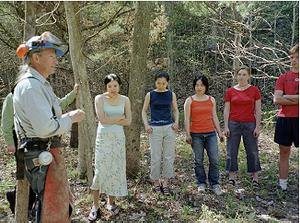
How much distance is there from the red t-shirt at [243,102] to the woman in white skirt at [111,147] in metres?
1.62

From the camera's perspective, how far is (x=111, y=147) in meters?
4.64

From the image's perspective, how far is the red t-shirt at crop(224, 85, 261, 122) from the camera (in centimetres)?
548

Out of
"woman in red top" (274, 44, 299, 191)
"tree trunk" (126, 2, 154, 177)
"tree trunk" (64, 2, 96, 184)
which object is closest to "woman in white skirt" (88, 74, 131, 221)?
"tree trunk" (64, 2, 96, 184)

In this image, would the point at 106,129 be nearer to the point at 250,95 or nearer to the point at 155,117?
the point at 155,117

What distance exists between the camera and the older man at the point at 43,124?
2.75 metres

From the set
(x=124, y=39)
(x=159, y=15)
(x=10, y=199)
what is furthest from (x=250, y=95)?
(x=159, y=15)

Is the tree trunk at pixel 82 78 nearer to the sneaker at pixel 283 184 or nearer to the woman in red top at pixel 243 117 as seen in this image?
the woman in red top at pixel 243 117

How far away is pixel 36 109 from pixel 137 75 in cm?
304

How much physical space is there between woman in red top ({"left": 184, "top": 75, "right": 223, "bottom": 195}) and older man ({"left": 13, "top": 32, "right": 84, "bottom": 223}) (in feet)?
8.22

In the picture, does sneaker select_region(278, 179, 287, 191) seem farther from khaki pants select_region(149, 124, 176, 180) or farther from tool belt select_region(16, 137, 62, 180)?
tool belt select_region(16, 137, 62, 180)

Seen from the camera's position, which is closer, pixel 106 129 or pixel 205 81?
pixel 106 129

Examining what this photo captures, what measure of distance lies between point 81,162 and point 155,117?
1.45 m

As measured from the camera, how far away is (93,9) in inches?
300

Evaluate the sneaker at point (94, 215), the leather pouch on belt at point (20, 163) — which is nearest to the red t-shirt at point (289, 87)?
the sneaker at point (94, 215)
